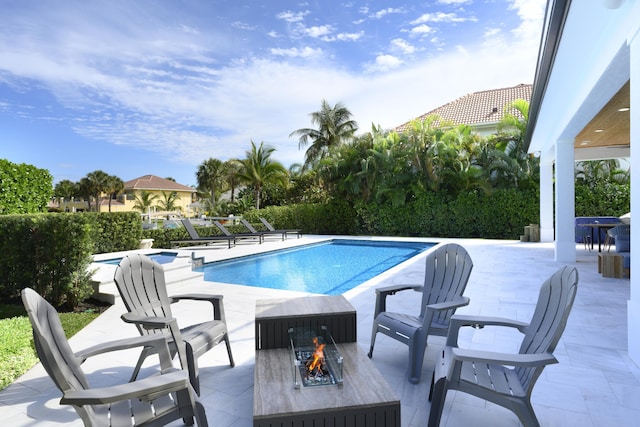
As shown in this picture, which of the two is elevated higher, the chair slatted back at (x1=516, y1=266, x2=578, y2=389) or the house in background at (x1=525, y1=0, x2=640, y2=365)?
the house in background at (x1=525, y1=0, x2=640, y2=365)

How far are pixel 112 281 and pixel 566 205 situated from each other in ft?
34.9

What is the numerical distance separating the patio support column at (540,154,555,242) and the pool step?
12450mm

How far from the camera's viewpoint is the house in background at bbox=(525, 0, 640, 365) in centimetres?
383

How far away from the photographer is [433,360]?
12.7 feet

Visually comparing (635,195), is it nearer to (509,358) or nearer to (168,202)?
(509,358)

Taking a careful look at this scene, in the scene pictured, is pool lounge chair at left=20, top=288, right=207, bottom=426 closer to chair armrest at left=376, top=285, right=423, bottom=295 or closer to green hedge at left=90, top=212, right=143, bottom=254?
chair armrest at left=376, top=285, right=423, bottom=295

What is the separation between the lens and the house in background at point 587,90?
3830mm

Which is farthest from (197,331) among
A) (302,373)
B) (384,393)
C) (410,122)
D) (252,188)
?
(252,188)

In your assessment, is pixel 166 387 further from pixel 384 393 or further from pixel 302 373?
pixel 384 393

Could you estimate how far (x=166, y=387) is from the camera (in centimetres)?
213

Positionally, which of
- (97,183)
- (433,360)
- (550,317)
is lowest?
(433,360)

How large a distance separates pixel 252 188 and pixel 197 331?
23168 millimetres

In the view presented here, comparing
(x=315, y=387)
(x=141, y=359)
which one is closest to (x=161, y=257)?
(x=141, y=359)

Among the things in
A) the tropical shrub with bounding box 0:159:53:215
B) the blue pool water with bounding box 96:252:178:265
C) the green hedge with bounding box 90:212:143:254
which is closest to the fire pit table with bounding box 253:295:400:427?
the blue pool water with bounding box 96:252:178:265
